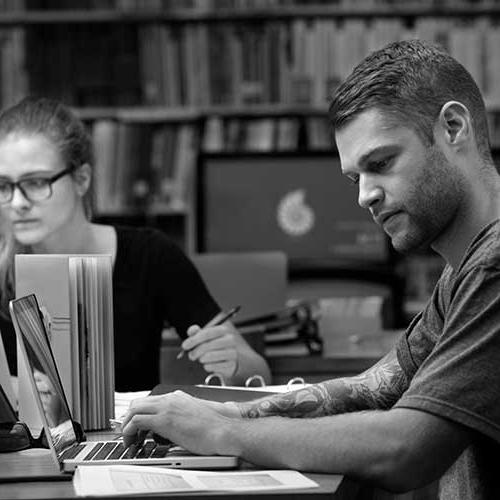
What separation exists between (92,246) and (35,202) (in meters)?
0.20

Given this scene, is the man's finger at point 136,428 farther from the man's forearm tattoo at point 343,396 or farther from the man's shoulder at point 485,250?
the man's shoulder at point 485,250

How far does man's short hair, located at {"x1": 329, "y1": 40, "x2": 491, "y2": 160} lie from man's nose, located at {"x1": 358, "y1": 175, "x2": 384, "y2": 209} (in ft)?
0.29

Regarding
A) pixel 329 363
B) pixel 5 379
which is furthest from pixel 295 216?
pixel 5 379

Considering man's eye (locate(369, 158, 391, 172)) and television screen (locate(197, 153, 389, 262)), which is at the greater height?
man's eye (locate(369, 158, 391, 172))

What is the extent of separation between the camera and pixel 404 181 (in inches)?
59.4

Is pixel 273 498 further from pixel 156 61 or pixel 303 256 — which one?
pixel 156 61

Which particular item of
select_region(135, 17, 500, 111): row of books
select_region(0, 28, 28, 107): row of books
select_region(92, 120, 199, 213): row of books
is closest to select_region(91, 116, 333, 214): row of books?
select_region(92, 120, 199, 213): row of books

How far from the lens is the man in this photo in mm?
1326

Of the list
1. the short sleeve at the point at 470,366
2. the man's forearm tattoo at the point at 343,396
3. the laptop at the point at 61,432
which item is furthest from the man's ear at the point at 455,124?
the laptop at the point at 61,432

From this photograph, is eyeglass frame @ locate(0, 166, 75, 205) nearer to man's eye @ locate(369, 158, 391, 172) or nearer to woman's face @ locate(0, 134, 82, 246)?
woman's face @ locate(0, 134, 82, 246)

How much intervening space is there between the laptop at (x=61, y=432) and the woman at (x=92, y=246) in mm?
696

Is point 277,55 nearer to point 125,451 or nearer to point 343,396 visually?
point 343,396

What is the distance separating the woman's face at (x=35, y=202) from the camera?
2.43 m

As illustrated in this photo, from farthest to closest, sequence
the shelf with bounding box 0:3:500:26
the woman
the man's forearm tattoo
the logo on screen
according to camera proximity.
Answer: the shelf with bounding box 0:3:500:26
the logo on screen
the woman
the man's forearm tattoo
